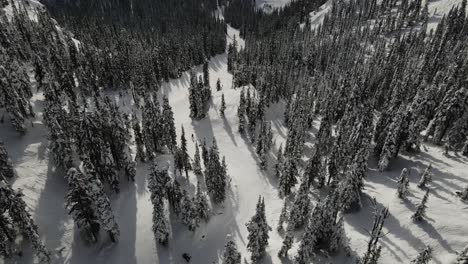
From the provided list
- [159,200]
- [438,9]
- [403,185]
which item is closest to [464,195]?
[403,185]

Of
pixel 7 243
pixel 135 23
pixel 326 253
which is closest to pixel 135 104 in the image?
pixel 7 243

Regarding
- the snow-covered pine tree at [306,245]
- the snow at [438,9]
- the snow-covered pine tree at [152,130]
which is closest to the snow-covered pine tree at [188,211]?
the snow-covered pine tree at [152,130]

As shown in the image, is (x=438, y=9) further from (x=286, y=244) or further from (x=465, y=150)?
(x=286, y=244)

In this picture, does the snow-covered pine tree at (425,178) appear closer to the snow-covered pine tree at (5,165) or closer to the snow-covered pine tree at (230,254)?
the snow-covered pine tree at (230,254)

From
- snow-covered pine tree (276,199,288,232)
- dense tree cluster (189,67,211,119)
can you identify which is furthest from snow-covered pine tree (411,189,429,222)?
dense tree cluster (189,67,211,119)

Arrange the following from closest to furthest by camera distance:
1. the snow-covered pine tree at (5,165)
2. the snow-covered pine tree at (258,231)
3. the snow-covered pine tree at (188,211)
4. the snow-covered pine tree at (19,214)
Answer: the snow-covered pine tree at (19,214)
the snow-covered pine tree at (258,231)
the snow-covered pine tree at (5,165)
the snow-covered pine tree at (188,211)
